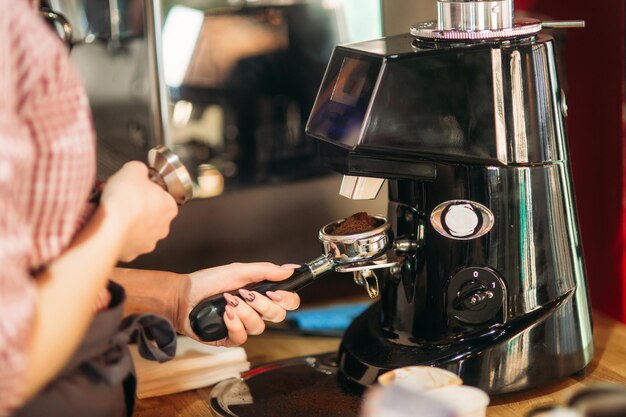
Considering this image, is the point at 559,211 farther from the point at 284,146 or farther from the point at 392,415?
the point at 284,146

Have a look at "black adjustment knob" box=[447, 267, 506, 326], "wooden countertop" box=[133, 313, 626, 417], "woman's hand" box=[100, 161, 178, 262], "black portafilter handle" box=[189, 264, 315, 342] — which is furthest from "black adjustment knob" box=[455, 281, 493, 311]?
"woman's hand" box=[100, 161, 178, 262]

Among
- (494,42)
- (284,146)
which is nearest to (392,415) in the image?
(494,42)

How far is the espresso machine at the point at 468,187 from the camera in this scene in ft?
2.71

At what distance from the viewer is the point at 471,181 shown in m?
0.85

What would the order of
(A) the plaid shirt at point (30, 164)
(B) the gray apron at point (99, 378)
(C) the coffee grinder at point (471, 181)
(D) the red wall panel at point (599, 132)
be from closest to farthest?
(A) the plaid shirt at point (30, 164), (B) the gray apron at point (99, 378), (C) the coffee grinder at point (471, 181), (D) the red wall panel at point (599, 132)

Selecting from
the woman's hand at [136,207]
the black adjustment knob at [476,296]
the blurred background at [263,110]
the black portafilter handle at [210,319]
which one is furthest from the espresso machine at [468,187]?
the blurred background at [263,110]

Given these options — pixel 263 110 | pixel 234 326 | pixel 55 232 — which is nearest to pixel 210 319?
pixel 234 326

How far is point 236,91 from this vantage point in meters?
1.35

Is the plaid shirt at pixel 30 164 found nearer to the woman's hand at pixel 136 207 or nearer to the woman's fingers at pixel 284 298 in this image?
the woman's hand at pixel 136 207

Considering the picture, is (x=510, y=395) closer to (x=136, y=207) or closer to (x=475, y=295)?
(x=475, y=295)

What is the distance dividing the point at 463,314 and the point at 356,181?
18 centimetres

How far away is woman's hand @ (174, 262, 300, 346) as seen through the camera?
0.86 m

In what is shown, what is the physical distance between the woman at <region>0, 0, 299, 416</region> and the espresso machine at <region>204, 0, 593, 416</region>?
23cm

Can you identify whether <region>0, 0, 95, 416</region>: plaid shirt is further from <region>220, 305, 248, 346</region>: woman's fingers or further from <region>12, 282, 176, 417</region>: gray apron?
<region>220, 305, 248, 346</region>: woman's fingers
